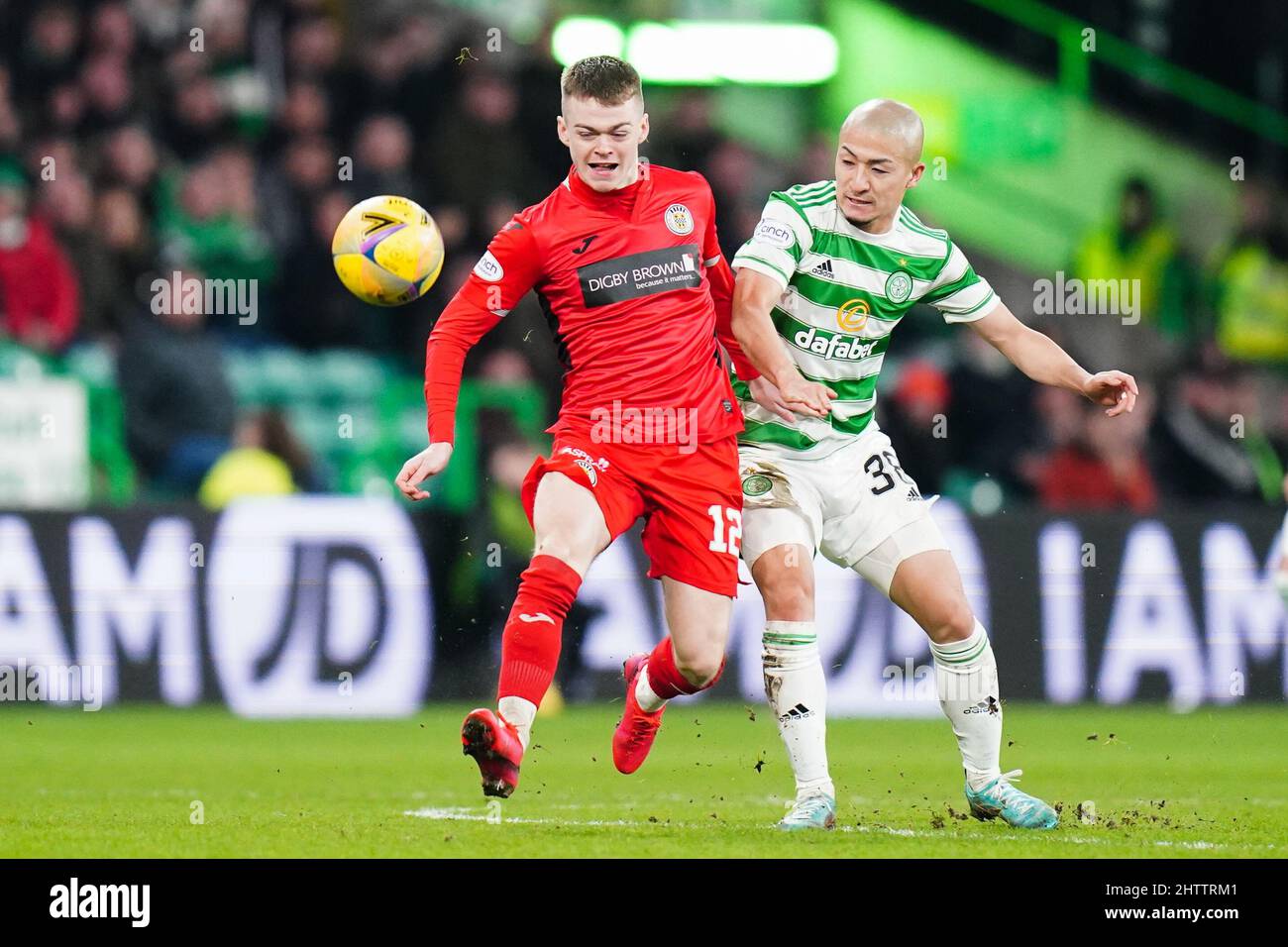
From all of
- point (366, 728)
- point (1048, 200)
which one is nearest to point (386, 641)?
point (366, 728)

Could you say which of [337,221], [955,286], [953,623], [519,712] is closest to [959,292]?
[955,286]

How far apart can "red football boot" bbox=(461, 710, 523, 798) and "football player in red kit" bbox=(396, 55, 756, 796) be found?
71 cm

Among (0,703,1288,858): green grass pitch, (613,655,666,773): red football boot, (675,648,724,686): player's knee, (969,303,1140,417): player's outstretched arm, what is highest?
(969,303,1140,417): player's outstretched arm

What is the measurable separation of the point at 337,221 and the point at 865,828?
745 centimetres

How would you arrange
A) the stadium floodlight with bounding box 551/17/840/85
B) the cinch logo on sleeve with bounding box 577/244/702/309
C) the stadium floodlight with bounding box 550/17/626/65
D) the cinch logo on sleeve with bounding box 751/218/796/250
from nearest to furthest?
the cinch logo on sleeve with bounding box 577/244/702/309
the cinch logo on sleeve with bounding box 751/218/796/250
the stadium floodlight with bounding box 550/17/626/65
the stadium floodlight with bounding box 551/17/840/85

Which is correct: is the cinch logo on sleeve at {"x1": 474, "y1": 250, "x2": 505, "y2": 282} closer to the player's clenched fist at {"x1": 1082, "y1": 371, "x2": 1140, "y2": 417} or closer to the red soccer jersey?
the red soccer jersey

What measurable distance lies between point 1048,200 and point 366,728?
6.61 metres

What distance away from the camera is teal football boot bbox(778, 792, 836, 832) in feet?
21.1

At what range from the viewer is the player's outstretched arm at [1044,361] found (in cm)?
665

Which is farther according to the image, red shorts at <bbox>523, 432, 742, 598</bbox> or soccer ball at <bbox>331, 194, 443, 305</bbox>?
soccer ball at <bbox>331, 194, 443, 305</bbox>

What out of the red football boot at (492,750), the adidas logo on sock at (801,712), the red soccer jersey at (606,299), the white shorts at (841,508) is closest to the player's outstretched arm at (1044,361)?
the white shorts at (841,508)

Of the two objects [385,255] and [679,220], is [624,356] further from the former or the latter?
[385,255]

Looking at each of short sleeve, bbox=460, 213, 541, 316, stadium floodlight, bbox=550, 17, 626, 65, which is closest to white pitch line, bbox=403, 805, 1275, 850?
short sleeve, bbox=460, 213, 541, 316

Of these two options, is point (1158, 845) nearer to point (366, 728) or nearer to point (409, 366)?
point (366, 728)
